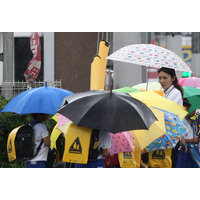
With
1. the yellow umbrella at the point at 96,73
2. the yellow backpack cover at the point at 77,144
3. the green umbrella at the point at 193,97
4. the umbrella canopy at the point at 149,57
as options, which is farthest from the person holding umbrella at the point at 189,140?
the yellow umbrella at the point at 96,73

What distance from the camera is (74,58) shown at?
1855 cm

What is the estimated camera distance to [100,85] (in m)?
8.96

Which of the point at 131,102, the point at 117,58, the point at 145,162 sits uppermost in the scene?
the point at 117,58

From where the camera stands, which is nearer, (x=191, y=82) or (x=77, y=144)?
(x=77, y=144)

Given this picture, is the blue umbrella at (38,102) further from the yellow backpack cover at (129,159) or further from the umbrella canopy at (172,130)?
the umbrella canopy at (172,130)

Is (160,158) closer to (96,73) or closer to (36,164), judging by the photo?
(36,164)

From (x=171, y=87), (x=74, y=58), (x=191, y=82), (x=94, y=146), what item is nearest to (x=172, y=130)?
(x=171, y=87)

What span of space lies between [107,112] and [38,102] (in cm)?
191

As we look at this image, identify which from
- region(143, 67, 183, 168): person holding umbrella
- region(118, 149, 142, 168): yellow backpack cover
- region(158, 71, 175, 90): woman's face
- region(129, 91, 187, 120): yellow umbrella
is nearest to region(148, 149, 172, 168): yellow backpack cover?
region(118, 149, 142, 168): yellow backpack cover

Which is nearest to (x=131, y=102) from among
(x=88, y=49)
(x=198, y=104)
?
(x=198, y=104)

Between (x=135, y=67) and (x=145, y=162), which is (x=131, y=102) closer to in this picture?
(x=145, y=162)

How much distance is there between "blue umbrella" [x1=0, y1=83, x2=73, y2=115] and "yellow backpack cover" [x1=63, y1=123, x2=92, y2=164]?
153cm

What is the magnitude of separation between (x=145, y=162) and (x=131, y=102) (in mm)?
1582

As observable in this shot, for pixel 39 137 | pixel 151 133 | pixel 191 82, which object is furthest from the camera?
pixel 191 82
